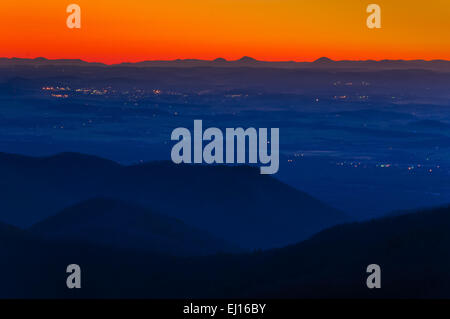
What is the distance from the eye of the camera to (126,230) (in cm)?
3219

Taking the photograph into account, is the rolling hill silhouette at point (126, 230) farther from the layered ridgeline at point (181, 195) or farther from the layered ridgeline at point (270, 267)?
the layered ridgeline at point (181, 195)

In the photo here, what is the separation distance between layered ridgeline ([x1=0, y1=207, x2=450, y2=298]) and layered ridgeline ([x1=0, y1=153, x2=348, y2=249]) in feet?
80.0

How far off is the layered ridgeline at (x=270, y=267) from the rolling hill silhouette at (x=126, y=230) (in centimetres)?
203

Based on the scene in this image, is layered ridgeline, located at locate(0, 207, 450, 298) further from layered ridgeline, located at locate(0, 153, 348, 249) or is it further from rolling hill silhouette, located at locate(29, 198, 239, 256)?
layered ridgeline, located at locate(0, 153, 348, 249)

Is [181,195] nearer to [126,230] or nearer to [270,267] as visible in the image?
[126,230]

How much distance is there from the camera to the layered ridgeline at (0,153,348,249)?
2051 inches

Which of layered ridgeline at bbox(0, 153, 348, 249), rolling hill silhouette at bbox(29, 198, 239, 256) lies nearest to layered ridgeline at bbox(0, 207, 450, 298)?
rolling hill silhouette at bbox(29, 198, 239, 256)

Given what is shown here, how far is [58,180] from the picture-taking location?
6147 cm

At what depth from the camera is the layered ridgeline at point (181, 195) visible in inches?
2051

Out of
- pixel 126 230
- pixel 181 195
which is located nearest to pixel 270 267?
pixel 126 230

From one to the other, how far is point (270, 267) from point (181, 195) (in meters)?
34.7

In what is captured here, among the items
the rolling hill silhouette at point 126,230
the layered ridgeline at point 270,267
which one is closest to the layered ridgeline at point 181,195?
the rolling hill silhouette at point 126,230
